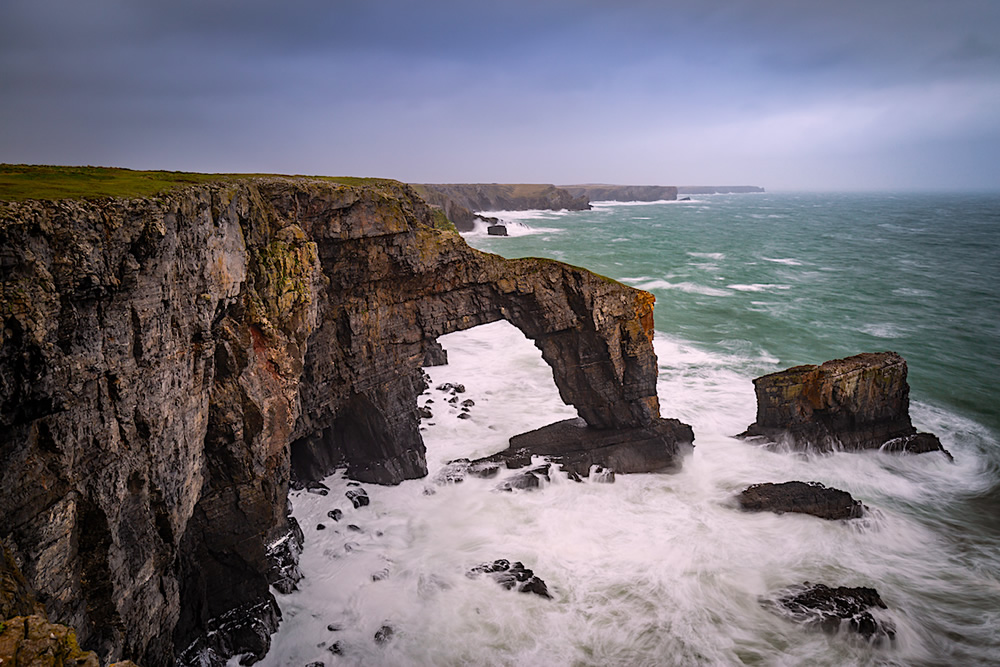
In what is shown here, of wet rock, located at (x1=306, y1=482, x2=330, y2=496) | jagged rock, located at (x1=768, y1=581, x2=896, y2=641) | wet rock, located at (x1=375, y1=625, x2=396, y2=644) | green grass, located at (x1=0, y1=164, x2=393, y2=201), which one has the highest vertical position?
green grass, located at (x1=0, y1=164, x2=393, y2=201)

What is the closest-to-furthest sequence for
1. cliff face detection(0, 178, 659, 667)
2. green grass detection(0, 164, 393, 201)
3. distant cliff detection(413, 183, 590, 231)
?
cliff face detection(0, 178, 659, 667) → green grass detection(0, 164, 393, 201) → distant cliff detection(413, 183, 590, 231)

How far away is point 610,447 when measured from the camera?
2295 centimetres

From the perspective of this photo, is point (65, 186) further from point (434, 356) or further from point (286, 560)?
point (434, 356)

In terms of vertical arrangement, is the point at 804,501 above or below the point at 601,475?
below

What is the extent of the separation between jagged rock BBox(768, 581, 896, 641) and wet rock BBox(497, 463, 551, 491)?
27.5 ft

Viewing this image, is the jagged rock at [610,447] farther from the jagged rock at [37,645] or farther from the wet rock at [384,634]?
the jagged rock at [37,645]

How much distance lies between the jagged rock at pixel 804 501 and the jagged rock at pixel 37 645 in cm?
1998

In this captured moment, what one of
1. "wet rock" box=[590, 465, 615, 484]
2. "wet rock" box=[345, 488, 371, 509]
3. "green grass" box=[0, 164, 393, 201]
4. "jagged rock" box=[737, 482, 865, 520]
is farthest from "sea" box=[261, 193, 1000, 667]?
"green grass" box=[0, 164, 393, 201]

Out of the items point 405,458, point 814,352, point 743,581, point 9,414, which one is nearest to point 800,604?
point 743,581

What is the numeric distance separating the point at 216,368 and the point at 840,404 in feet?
77.7

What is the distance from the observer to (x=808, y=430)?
81.5 ft

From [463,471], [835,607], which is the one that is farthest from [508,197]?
[835,607]

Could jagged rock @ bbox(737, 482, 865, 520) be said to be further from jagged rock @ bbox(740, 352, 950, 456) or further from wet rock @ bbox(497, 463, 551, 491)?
wet rock @ bbox(497, 463, 551, 491)

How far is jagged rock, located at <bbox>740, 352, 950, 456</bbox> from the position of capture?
24.2 metres
